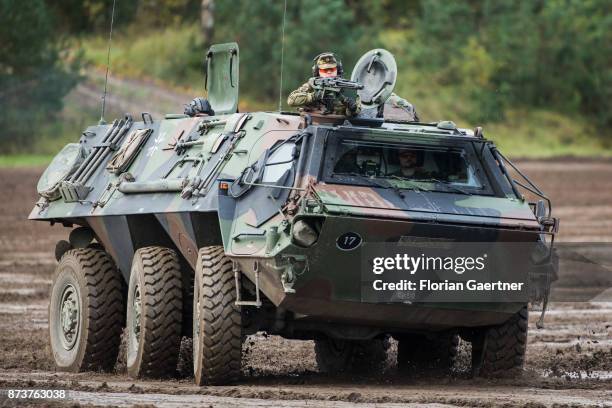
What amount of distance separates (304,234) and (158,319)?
1870 millimetres

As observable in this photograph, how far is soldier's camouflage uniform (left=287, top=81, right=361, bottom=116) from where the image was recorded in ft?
38.6

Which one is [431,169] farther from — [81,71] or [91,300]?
Answer: [81,71]

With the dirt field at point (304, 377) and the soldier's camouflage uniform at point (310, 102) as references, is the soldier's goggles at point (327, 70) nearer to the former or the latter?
the soldier's camouflage uniform at point (310, 102)

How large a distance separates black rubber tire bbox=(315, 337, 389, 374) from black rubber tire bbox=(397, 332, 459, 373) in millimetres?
258

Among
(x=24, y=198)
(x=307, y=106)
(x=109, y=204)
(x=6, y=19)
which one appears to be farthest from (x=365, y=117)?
(x=6, y=19)

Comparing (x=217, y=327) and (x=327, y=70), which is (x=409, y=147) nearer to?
(x=327, y=70)

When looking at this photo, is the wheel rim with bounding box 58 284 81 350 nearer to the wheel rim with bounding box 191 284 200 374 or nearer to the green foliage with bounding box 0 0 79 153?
the wheel rim with bounding box 191 284 200 374

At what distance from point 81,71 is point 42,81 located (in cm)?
299

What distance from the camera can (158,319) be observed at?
1197 cm

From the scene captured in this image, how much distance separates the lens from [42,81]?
38438mm

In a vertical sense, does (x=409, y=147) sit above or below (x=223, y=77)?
below

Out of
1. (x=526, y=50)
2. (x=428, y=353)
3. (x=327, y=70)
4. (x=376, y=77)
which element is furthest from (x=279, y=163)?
(x=526, y=50)

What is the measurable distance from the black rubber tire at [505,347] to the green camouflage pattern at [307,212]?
40 centimetres

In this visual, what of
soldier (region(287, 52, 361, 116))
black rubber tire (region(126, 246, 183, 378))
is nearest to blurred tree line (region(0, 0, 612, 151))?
black rubber tire (region(126, 246, 183, 378))
